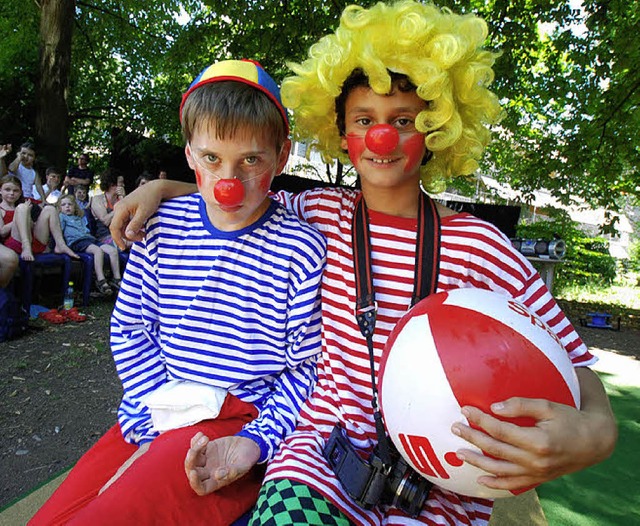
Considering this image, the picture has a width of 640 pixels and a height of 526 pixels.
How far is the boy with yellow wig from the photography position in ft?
4.60

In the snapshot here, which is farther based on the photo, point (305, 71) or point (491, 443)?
point (305, 71)

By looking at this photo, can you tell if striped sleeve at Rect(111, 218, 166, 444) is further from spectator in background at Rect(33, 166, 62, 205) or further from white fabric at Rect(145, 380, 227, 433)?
spectator in background at Rect(33, 166, 62, 205)

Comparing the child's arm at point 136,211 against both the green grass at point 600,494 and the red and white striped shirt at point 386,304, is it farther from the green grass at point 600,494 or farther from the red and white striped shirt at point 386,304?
the green grass at point 600,494

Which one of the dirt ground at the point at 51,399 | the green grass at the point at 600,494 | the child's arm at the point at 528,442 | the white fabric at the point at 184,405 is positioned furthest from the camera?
the dirt ground at the point at 51,399

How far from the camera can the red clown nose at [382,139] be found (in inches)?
63.1

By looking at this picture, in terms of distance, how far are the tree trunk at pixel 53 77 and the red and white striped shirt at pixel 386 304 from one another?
29.0 ft

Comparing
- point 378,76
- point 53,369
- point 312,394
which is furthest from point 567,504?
point 53,369

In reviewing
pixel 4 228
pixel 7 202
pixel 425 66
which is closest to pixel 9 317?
pixel 4 228

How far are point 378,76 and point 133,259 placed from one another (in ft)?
3.23

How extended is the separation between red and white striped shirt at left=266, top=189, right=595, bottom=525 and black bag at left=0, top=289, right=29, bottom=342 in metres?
4.73

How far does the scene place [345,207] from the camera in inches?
71.4

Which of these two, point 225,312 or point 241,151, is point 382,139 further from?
point 225,312

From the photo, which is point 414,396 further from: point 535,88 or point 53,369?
point 535,88

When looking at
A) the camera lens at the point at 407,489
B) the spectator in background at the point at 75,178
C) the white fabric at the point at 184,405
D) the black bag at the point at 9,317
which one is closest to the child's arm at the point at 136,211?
the white fabric at the point at 184,405
